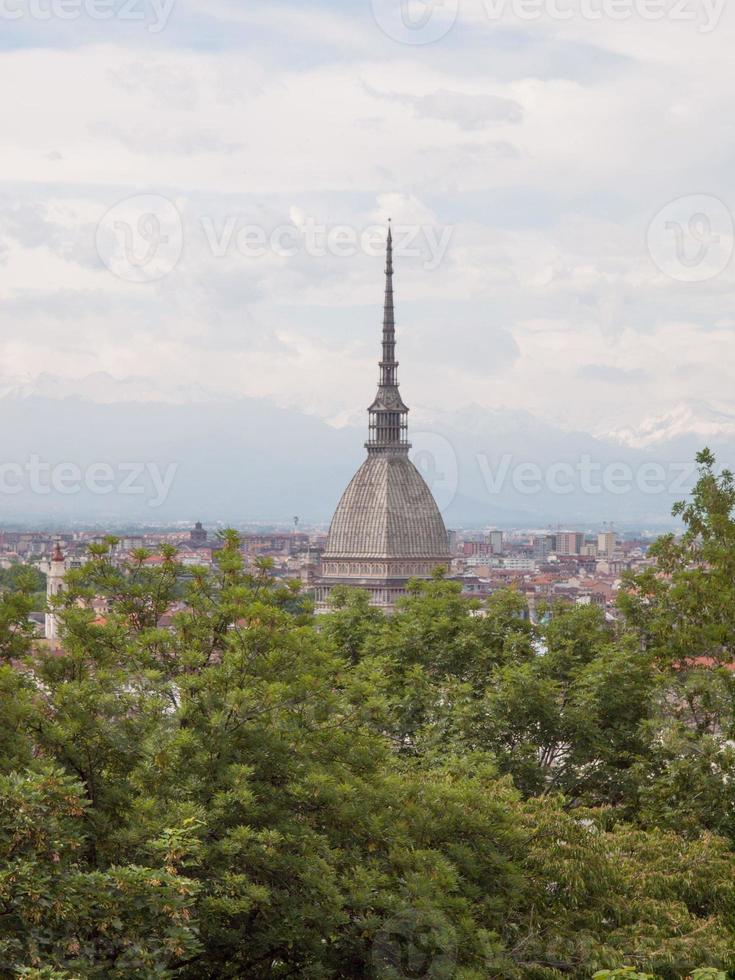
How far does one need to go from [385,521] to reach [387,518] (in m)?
0.40

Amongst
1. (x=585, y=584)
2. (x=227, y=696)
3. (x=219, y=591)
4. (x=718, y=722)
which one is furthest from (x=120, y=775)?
(x=585, y=584)

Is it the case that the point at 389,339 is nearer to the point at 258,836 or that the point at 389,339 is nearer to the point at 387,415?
the point at 387,415

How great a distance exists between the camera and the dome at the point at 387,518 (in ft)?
401

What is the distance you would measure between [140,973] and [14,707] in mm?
3110

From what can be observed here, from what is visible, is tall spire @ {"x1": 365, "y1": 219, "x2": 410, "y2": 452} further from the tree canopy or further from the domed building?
the tree canopy

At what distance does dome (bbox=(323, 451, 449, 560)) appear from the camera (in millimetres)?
122125

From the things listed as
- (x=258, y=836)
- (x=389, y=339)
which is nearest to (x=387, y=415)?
(x=389, y=339)

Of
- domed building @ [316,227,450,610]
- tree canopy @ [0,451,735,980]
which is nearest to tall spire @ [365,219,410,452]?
domed building @ [316,227,450,610]

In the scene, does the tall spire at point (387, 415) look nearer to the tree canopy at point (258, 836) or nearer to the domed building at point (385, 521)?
the domed building at point (385, 521)

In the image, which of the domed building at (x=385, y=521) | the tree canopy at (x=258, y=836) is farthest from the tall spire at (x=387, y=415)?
the tree canopy at (x=258, y=836)

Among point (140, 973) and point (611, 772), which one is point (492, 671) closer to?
point (611, 772)

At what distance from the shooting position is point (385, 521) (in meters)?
122

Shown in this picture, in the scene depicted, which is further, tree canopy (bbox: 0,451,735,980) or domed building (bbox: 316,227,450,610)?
domed building (bbox: 316,227,450,610)

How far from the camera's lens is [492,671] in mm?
30109
